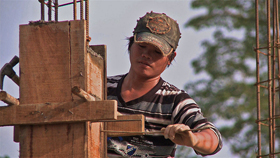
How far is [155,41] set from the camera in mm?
4379

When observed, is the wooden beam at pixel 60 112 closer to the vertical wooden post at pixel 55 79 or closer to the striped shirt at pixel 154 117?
the vertical wooden post at pixel 55 79

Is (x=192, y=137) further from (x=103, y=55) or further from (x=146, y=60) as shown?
(x=146, y=60)

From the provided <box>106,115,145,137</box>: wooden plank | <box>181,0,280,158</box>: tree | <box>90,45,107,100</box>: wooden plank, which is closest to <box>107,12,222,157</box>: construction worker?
<box>106,115,145,137</box>: wooden plank

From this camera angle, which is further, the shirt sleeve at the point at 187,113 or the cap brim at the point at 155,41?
the cap brim at the point at 155,41

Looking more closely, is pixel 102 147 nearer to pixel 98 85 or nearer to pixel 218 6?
pixel 98 85

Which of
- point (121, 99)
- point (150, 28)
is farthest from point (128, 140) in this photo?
point (150, 28)

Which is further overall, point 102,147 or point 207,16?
point 207,16

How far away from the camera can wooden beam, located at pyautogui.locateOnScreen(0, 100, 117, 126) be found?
314cm

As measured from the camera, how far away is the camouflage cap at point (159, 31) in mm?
4414

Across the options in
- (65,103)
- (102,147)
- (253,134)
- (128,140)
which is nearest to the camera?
(65,103)

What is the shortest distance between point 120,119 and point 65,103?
1.55 ft

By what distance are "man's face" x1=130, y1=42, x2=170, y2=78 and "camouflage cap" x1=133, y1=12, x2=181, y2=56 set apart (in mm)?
53

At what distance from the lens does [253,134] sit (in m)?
16.6

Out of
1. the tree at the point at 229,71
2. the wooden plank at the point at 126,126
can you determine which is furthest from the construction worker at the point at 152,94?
the tree at the point at 229,71
